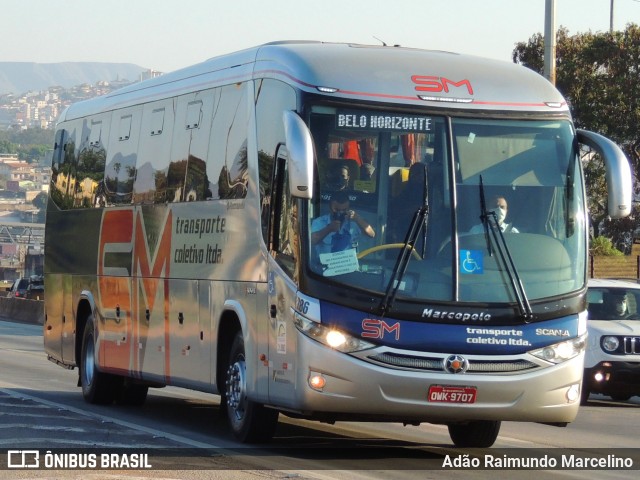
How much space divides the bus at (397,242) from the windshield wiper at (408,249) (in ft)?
0.05

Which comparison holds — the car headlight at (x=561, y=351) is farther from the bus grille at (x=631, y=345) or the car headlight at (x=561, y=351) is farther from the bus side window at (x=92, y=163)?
the bus side window at (x=92, y=163)

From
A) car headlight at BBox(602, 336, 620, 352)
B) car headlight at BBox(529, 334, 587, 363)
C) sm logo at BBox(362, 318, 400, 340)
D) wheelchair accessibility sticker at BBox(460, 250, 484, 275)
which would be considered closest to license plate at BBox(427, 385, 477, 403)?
sm logo at BBox(362, 318, 400, 340)

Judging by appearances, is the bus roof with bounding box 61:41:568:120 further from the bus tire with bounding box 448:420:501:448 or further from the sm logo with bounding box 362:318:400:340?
the bus tire with bounding box 448:420:501:448

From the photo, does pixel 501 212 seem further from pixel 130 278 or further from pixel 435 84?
pixel 130 278

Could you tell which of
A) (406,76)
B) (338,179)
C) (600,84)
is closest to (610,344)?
(406,76)

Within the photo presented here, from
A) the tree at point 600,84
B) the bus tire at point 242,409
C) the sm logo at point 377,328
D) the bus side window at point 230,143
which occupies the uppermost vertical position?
the tree at point 600,84

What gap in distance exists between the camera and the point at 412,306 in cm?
1159

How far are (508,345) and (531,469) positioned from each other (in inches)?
42.3

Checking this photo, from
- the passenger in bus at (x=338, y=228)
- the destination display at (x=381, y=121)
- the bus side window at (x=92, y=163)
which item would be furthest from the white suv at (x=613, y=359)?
the passenger in bus at (x=338, y=228)

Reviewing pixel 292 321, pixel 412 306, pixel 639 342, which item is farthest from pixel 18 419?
pixel 639 342

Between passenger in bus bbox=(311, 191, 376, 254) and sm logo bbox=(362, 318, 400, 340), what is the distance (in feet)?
2.16

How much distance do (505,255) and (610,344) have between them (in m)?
7.86

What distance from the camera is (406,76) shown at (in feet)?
40.8

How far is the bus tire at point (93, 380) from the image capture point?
18.2m
